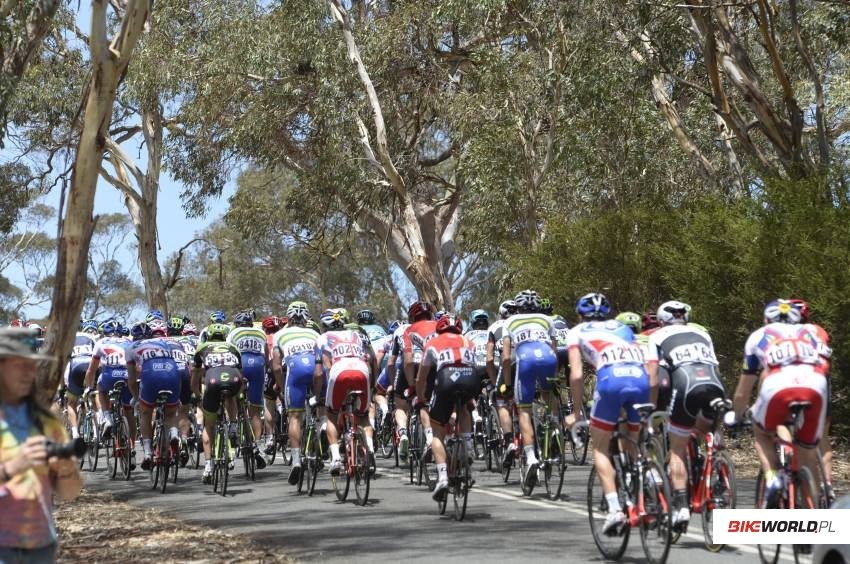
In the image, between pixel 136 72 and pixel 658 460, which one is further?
pixel 136 72

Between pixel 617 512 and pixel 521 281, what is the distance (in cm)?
1862

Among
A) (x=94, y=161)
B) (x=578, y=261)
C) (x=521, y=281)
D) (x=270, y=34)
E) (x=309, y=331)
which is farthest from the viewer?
(x=270, y=34)

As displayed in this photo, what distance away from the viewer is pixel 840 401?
17656 mm

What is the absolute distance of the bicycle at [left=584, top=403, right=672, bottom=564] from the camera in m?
8.35

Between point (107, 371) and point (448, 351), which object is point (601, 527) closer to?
point (448, 351)

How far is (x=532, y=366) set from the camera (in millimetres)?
13422

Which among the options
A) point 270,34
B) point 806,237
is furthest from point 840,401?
point 270,34

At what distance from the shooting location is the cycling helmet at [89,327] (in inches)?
803

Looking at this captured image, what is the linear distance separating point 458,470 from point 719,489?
3030 mm

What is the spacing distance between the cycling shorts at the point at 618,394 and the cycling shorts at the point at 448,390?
2.86 m

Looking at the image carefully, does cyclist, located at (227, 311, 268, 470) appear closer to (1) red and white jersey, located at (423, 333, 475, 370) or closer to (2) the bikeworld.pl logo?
(1) red and white jersey, located at (423, 333, 475, 370)

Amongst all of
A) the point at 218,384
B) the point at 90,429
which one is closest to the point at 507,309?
the point at 218,384

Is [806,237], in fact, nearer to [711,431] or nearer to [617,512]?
[711,431]

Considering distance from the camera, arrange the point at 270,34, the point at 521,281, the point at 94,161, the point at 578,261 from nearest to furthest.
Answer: the point at 94,161 → the point at 578,261 → the point at 521,281 → the point at 270,34
